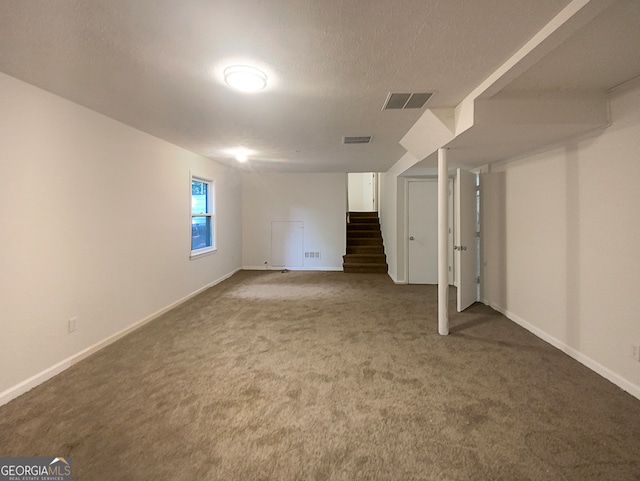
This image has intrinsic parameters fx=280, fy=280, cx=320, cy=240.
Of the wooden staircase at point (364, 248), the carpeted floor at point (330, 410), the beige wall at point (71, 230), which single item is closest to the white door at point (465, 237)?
the carpeted floor at point (330, 410)

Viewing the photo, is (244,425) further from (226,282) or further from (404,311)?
(226,282)

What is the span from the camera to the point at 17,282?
2.03m

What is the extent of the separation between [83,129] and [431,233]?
5.16 metres

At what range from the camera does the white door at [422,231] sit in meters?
5.30

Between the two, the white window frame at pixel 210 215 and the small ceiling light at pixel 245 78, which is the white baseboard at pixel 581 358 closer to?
the small ceiling light at pixel 245 78

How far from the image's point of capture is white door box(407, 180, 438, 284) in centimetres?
530

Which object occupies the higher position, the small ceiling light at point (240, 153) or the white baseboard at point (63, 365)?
the small ceiling light at point (240, 153)

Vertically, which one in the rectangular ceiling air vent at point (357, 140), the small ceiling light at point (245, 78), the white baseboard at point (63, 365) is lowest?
the white baseboard at point (63, 365)

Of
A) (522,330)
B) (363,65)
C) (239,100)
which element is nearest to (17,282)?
(239,100)

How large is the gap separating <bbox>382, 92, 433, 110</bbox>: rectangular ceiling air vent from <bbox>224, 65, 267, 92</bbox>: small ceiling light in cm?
104

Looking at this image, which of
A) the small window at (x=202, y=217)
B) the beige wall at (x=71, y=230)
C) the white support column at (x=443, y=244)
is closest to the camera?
the beige wall at (x=71, y=230)

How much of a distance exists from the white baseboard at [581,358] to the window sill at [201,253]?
4599mm

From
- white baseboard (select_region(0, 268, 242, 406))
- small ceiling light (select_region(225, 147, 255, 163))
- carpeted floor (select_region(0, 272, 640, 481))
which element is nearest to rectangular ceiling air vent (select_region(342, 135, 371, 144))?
small ceiling light (select_region(225, 147, 255, 163))

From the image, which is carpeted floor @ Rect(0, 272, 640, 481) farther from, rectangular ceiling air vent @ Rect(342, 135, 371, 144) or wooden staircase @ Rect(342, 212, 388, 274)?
wooden staircase @ Rect(342, 212, 388, 274)
